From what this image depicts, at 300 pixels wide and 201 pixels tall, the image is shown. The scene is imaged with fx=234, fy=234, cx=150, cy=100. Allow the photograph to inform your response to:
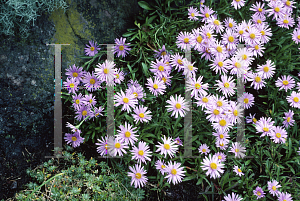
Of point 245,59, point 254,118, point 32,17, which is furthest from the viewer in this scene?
point 254,118

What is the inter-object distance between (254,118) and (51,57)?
76.2 inches

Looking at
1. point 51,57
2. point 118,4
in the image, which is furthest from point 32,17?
point 118,4

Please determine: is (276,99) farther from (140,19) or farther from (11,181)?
(11,181)

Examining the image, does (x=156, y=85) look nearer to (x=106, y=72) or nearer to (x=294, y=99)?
(x=106, y=72)

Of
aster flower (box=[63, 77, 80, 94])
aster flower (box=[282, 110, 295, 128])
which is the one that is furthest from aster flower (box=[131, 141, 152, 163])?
aster flower (box=[282, 110, 295, 128])

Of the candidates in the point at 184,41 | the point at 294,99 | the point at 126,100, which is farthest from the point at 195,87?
the point at 294,99

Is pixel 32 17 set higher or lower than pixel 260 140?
higher

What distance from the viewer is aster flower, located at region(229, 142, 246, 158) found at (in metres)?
2.06

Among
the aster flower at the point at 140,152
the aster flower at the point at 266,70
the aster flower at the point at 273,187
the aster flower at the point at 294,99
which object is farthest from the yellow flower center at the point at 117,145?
the aster flower at the point at 294,99

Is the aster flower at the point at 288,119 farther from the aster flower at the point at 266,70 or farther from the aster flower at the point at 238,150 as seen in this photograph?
the aster flower at the point at 238,150

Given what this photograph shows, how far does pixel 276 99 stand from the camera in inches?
93.0

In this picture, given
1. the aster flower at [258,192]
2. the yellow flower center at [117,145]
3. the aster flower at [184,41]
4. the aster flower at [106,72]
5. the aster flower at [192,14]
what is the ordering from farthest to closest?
the aster flower at [192,14]
the aster flower at [184,41]
the aster flower at [258,192]
the aster flower at [106,72]
the yellow flower center at [117,145]

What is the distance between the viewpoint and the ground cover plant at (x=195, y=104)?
187cm

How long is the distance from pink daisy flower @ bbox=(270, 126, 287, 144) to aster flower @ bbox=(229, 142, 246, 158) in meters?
0.29
